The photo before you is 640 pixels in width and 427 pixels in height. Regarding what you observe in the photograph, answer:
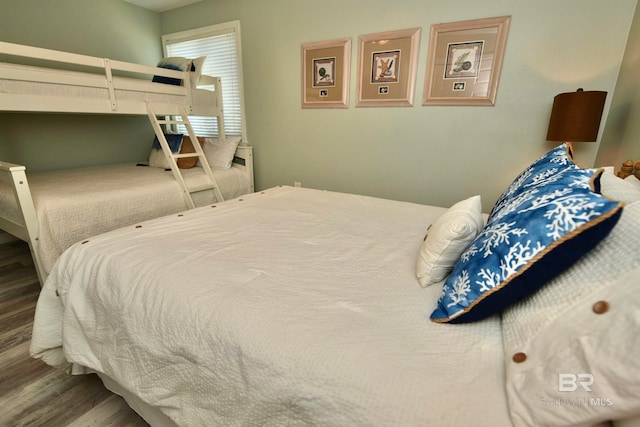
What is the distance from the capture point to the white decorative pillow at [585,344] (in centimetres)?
46

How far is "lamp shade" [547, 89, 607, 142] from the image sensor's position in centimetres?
171

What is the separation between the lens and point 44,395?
4.36 feet

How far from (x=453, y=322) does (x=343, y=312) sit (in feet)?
0.98

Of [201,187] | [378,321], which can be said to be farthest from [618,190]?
[201,187]

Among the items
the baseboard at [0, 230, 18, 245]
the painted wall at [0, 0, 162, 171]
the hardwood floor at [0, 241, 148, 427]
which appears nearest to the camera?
the hardwood floor at [0, 241, 148, 427]

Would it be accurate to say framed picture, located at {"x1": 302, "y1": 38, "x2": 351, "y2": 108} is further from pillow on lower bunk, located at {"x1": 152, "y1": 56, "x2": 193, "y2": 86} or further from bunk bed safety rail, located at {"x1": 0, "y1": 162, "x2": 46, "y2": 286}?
bunk bed safety rail, located at {"x1": 0, "y1": 162, "x2": 46, "y2": 286}

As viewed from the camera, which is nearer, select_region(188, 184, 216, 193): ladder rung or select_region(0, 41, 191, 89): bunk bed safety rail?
select_region(0, 41, 191, 89): bunk bed safety rail

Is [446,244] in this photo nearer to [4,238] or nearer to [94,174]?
[94,174]

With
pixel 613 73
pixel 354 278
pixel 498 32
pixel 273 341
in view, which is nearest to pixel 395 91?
pixel 498 32

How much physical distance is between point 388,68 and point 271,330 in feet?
8.04

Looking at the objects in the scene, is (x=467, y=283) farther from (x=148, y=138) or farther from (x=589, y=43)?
(x=148, y=138)

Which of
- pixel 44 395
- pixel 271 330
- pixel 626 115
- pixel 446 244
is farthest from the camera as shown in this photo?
pixel 626 115

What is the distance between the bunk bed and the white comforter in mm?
936

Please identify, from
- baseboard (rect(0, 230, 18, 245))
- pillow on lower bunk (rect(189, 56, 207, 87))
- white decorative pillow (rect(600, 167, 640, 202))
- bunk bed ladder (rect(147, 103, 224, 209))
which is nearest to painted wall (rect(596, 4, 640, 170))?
white decorative pillow (rect(600, 167, 640, 202))
